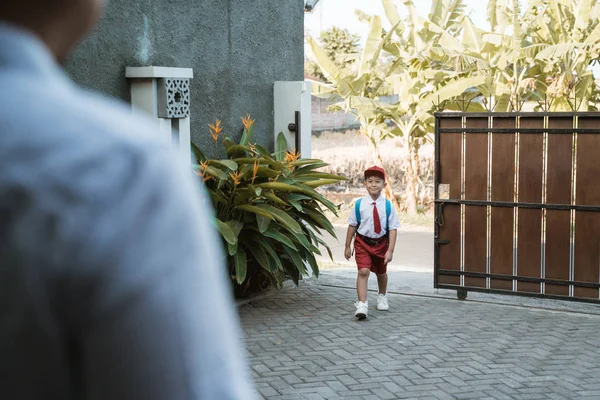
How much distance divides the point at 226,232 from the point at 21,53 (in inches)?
287

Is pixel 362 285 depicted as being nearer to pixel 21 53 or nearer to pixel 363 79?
pixel 21 53

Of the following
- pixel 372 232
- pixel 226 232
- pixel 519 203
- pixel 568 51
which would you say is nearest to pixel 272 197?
pixel 226 232

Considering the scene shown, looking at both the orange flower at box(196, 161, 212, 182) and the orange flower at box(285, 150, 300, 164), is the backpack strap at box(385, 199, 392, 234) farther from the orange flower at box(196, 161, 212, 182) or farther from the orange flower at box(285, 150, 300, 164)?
the orange flower at box(196, 161, 212, 182)

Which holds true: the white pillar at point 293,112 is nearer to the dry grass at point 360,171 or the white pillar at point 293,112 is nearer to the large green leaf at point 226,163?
the large green leaf at point 226,163

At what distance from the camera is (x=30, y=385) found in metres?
0.74

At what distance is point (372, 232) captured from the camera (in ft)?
27.4

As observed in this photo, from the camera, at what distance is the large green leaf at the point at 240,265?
8055 millimetres

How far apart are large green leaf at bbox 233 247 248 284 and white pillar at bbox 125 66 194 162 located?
1075 mm

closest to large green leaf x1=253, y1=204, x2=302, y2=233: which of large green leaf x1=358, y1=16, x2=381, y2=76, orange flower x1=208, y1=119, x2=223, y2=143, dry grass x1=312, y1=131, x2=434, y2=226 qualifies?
orange flower x1=208, y1=119, x2=223, y2=143

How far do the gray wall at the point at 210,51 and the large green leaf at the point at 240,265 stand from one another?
4.35 ft

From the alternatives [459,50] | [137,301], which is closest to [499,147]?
[459,50]

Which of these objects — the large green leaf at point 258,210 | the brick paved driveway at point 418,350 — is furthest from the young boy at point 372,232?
the large green leaf at point 258,210

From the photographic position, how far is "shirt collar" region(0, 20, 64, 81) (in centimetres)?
76

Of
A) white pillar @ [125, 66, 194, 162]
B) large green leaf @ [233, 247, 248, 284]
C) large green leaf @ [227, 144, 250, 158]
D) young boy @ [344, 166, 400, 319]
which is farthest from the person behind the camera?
large green leaf @ [227, 144, 250, 158]
